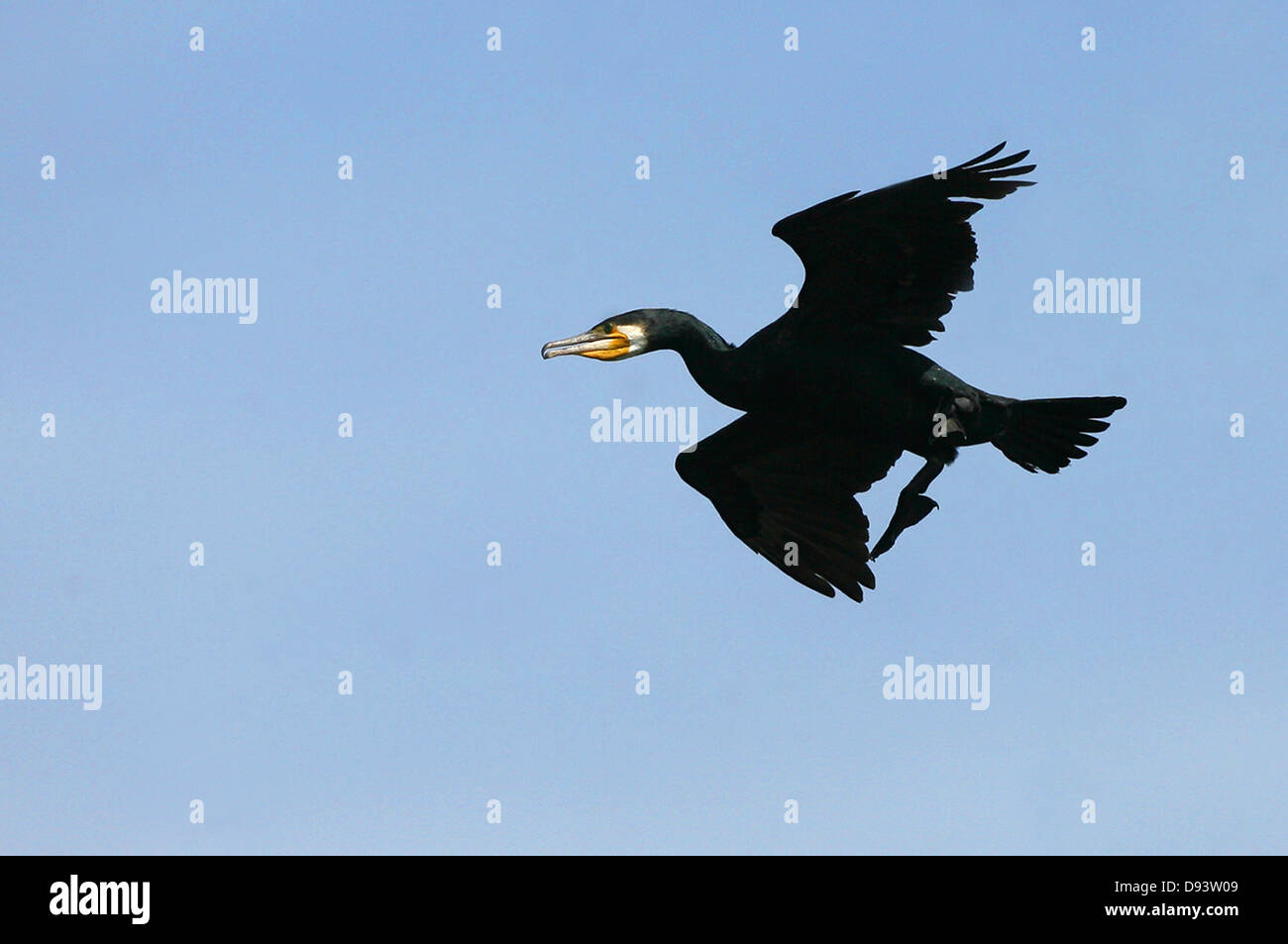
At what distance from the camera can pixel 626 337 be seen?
493 inches

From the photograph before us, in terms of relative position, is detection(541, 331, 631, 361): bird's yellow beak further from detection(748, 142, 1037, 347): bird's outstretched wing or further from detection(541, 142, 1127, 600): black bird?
detection(748, 142, 1037, 347): bird's outstretched wing

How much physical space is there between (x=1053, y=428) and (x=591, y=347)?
2.72 meters

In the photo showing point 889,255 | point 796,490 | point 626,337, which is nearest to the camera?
point 889,255

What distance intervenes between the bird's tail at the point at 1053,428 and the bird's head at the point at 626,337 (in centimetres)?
199

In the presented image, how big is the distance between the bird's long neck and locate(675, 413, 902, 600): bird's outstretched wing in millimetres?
1084

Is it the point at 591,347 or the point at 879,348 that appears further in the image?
the point at 591,347

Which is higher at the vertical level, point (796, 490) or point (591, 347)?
point (591, 347)

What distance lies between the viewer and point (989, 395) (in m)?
12.2

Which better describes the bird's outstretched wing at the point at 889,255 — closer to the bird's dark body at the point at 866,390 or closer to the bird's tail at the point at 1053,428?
the bird's dark body at the point at 866,390

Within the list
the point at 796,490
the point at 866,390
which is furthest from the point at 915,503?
the point at 796,490

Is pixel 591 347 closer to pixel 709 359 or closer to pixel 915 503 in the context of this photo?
pixel 709 359

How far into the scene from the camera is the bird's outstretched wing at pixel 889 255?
11742 millimetres

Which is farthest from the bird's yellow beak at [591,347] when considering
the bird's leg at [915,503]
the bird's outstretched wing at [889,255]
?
the bird's leg at [915,503]
